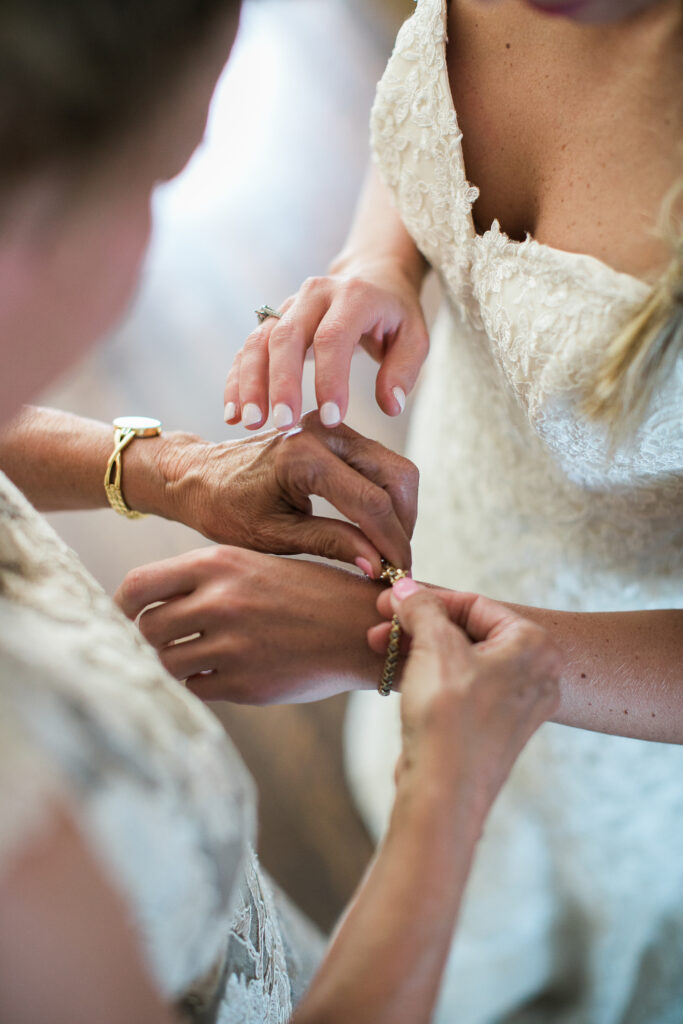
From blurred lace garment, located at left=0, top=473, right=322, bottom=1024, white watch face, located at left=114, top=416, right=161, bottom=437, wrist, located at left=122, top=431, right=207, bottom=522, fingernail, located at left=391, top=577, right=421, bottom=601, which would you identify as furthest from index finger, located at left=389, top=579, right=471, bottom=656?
white watch face, located at left=114, top=416, right=161, bottom=437

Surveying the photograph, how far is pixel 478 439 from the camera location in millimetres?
1113

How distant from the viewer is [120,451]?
929 mm

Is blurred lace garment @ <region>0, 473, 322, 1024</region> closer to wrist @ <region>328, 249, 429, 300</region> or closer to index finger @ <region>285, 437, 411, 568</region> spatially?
index finger @ <region>285, 437, 411, 568</region>

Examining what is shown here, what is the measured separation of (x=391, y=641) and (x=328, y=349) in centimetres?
33

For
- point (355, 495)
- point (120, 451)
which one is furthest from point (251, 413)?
point (120, 451)

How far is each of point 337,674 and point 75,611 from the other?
39 cm

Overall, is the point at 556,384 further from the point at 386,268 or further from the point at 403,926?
the point at 403,926

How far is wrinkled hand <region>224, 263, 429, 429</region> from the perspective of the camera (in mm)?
764

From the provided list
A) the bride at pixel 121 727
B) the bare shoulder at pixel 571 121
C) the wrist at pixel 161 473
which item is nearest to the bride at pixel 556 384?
the bare shoulder at pixel 571 121

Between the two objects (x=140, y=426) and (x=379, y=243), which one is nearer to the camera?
(x=140, y=426)

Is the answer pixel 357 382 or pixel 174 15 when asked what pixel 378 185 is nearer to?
pixel 357 382

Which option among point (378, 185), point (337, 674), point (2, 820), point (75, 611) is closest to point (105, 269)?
point (75, 611)

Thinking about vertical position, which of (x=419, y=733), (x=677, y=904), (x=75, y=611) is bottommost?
(x=677, y=904)

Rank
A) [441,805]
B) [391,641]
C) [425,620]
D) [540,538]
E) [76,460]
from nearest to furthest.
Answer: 1. [441,805]
2. [425,620]
3. [391,641]
4. [76,460]
5. [540,538]
